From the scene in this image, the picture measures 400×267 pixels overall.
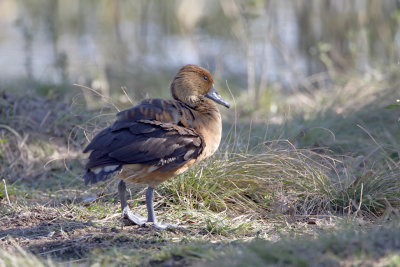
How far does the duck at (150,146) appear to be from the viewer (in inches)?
169

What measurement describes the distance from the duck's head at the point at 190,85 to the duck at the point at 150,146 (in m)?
0.19

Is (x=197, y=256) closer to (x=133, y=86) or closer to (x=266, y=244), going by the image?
(x=266, y=244)

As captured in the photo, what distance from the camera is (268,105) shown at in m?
9.34

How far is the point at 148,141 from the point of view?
14.4 ft

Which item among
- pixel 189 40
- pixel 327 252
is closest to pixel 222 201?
pixel 327 252

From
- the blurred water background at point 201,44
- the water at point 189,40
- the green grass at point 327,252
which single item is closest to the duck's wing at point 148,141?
the green grass at point 327,252

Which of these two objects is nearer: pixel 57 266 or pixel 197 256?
pixel 57 266

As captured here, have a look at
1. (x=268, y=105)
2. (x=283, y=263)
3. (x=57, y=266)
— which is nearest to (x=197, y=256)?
(x=283, y=263)

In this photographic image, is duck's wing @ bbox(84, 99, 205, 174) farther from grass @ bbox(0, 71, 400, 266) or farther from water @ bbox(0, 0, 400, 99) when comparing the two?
water @ bbox(0, 0, 400, 99)

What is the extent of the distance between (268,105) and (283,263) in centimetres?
636

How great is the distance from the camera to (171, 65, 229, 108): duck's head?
507 cm

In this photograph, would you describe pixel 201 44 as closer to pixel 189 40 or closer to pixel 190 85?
pixel 189 40

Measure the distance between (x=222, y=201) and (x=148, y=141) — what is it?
3.55 ft

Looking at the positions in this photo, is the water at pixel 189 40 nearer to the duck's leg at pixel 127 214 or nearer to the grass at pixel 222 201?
the grass at pixel 222 201
